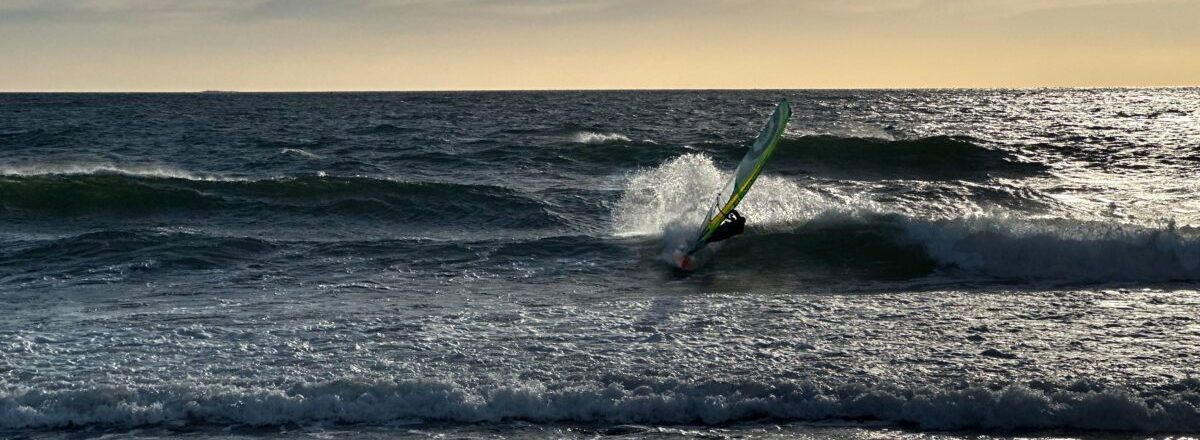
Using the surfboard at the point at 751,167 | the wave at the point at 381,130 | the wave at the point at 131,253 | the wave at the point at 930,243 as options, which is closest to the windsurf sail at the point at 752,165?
the surfboard at the point at 751,167

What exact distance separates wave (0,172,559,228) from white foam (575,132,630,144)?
429 inches

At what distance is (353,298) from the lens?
10.2 metres

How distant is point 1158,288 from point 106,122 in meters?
42.0

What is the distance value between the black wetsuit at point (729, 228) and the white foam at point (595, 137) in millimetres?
17579

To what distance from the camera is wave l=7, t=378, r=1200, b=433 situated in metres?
6.50

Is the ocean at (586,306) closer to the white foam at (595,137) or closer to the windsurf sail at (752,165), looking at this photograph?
the windsurf sail at (752,165)

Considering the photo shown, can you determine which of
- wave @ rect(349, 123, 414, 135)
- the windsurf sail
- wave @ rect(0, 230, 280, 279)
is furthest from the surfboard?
wave @ rect(349, 123, 414, 135)

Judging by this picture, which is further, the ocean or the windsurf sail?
the windsurf sail

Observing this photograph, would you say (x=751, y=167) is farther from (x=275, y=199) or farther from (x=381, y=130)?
(x=381, y=130)

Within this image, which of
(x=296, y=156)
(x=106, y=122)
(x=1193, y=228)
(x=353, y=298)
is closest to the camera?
(x=353, y=298)

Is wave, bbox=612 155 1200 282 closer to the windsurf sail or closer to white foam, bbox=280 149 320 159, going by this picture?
the windsurf sail

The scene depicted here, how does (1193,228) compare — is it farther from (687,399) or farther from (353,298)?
(353,298)

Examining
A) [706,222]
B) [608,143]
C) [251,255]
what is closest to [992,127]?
[608,143]

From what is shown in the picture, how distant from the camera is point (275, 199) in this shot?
1827cm
